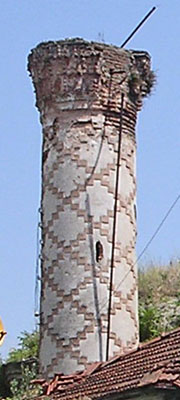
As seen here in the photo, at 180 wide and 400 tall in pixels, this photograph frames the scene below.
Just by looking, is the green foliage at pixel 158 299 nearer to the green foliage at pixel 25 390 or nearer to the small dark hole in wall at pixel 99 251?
the small dark hole in wall at pixel 99 251

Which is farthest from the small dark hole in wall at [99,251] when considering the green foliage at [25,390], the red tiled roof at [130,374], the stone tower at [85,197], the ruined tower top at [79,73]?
the green foliage at [25,390]

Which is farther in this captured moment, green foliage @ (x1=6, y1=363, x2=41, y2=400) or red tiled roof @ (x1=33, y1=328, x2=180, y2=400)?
green foliage @ (x1=6, y1=363, x2=41, y2=400)

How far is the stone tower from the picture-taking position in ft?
77.6

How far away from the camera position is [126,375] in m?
17.1

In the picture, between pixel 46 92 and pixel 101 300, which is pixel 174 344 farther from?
pixel 46 92

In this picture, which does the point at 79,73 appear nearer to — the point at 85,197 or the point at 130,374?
the point at 85,197

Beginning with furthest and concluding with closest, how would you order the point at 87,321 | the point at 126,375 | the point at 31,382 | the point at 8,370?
the point at 8,370, the point at 87,321, the point at 31,382, the point at 126,375

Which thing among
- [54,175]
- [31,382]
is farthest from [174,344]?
[54,175]

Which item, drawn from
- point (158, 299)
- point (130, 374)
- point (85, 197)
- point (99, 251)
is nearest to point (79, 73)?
point (85, 197)

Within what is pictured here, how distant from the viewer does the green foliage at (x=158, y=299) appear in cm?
2936

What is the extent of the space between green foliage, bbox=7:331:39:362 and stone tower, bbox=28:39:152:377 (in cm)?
714

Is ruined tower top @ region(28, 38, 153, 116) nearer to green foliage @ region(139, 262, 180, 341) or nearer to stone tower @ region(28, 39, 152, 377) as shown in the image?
stone tower @ region(28, 39, 152, 377)

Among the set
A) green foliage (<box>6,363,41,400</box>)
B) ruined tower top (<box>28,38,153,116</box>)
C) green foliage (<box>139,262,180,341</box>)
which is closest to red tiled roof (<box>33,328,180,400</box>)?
green foliage (<box>6,363,41,400</box>)

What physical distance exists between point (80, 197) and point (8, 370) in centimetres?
665
